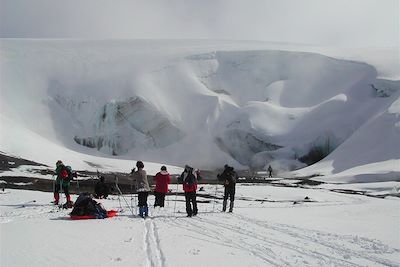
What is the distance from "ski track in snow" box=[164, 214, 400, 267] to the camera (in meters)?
6.25

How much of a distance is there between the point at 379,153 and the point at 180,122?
28.5 meters

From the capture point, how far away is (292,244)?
7375mm

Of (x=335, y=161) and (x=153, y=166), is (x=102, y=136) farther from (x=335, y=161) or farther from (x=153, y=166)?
(x=335, y=161)

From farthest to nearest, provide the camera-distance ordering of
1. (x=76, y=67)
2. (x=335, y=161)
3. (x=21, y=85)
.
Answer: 1. (x=76, y=67)
2. (x=21, y=85)
3. (x=335, y=161)

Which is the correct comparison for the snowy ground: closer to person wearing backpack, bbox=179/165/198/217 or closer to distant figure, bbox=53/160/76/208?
person wearing backpack, bbox=179/165/198/217

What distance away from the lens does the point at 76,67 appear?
66.0 m

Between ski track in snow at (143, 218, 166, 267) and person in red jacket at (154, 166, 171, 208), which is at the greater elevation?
person in red jacket at (154, 166, 171, 208)

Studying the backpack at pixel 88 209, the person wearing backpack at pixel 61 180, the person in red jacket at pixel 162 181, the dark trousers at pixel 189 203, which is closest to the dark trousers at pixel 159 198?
the person in red jacket at pixel 162 181

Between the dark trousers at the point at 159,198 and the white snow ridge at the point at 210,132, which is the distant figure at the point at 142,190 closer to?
the white snow ridge at the point at 210,132

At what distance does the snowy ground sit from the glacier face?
39.4m

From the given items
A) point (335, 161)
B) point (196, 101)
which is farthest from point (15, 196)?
point (196, 101)

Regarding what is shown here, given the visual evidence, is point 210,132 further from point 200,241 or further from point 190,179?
point 200,241

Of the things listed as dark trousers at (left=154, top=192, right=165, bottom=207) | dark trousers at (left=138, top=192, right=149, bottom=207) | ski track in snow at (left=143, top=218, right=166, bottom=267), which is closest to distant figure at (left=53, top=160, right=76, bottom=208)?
dark trousers at (left=154, top=192, right=165, bottom=207)

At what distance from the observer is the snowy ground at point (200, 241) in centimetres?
596
